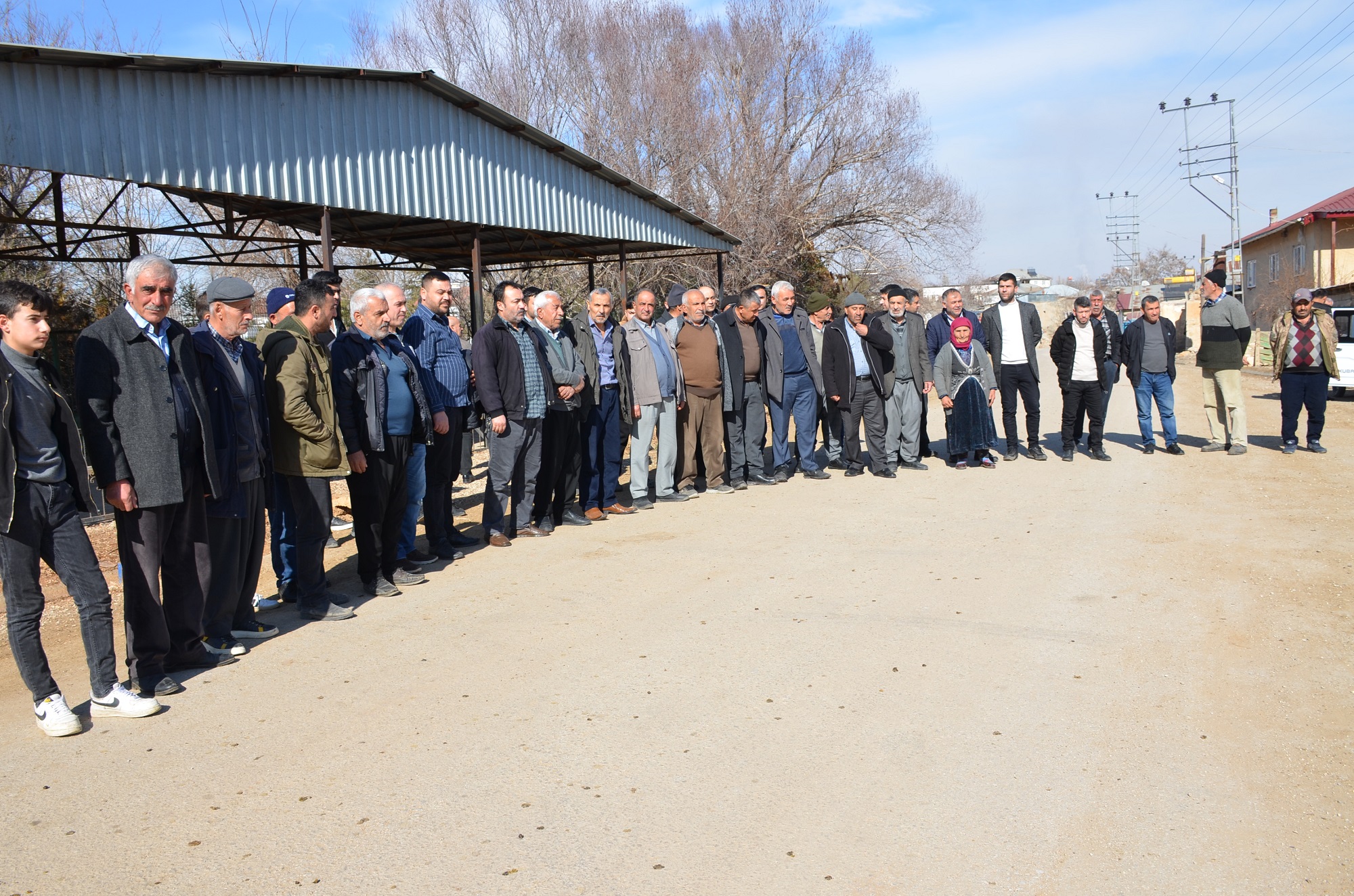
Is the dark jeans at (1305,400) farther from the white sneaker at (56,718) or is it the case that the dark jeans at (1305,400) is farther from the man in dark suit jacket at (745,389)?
the white sneaker at (56,718)

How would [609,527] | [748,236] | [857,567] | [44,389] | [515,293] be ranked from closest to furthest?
[44,389]
[857,567]
[515,293]
[609,527]
[748,236]

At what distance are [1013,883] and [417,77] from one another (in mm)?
12501

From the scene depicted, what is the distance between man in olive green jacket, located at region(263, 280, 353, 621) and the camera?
5.77 meters

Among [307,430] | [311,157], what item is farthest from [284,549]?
[311,157]

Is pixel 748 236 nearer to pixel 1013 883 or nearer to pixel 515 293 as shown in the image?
pixel 515 293

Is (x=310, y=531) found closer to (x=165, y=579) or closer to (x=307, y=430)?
(x=307, y=430)

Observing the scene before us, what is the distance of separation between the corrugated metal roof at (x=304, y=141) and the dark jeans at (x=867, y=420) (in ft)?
21.2

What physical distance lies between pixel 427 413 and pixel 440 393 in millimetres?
641

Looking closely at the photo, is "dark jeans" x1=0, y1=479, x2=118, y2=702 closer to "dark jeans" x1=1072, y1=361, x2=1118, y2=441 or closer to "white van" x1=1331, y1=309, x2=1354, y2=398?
"dark jeans" x1=1072, y1=361, x2=1118, y2=441

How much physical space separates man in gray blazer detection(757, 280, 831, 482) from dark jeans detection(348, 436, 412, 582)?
4.81 metres

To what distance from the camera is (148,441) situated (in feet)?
15.3

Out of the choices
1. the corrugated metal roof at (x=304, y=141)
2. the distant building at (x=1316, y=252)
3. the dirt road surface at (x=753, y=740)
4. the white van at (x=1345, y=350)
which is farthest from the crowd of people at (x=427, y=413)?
the distant building at (x=1316, y=252)

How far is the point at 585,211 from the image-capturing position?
16.3 meters

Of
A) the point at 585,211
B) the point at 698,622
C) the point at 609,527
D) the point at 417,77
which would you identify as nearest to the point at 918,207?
the point at 585,211
